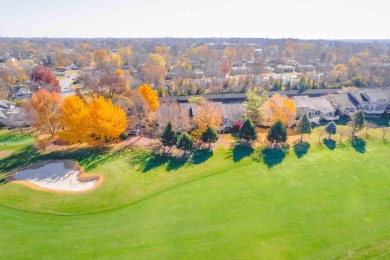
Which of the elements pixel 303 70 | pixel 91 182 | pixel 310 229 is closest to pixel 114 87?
pixel 91 182

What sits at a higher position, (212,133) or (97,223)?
(212,133)

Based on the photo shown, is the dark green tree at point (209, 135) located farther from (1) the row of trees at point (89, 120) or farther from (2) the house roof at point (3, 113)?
(2) the house roof at point (3, 113)

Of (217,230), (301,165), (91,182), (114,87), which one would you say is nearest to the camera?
(217,230)

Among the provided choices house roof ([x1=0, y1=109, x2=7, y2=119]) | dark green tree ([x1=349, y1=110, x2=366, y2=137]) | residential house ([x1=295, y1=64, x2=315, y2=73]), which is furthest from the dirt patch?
residential house ([x1=295, y1=64, x2=315, y2=73])

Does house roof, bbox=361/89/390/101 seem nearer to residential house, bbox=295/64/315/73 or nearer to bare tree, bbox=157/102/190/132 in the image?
bare tree, bbox=157/102/190/132

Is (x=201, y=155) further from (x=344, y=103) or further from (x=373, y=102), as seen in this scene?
(x=373, y=102)

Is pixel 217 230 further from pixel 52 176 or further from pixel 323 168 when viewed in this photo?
pixel 52 176

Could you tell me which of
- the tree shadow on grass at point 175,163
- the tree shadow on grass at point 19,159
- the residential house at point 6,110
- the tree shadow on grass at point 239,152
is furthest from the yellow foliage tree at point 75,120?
the tree shadow on grass at point 239,152
